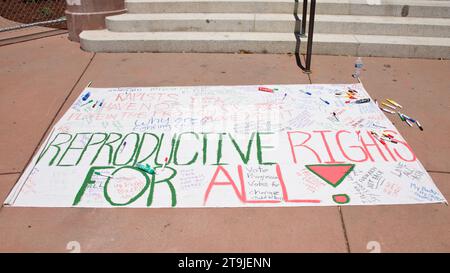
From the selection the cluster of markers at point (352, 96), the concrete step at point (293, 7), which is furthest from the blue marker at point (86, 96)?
the cluster of markers at point (352, 96)

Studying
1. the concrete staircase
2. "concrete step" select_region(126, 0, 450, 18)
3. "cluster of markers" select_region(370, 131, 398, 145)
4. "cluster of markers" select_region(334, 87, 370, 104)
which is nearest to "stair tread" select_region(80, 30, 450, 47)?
the concrete staircase

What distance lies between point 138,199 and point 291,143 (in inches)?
57.7

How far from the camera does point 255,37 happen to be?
18.4ft

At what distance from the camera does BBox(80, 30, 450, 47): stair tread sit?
17.8ft

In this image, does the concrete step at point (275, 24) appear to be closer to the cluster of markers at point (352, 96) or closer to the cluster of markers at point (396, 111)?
the cluster of markers at point (352, 96)

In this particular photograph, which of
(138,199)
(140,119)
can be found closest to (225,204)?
(138,199)

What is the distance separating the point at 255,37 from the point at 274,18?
521 millimetres

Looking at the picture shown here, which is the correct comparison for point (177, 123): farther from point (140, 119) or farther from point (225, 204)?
point (225, 204)

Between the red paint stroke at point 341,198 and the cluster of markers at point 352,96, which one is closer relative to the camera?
the red paint stroke at point 341,198

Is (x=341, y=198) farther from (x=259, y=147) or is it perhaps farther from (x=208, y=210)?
(x=208, y=210)

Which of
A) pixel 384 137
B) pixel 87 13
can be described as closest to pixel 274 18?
pixel 87 13

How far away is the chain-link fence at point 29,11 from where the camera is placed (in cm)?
740

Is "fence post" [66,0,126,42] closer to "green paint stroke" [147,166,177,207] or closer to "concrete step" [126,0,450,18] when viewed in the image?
"concrete step" [126,0,450,18]

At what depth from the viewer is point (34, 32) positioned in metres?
6.66
